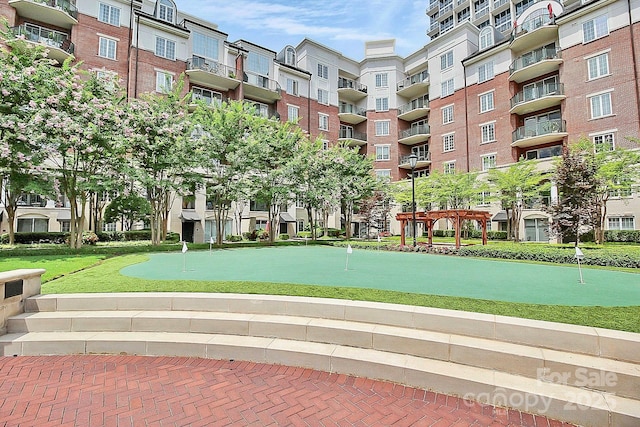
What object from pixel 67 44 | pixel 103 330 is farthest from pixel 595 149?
pixel 67 44

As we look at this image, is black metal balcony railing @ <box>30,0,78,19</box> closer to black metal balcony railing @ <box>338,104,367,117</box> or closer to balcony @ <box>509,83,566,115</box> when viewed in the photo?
black metal balcony railing @ <box>338,104,367,117</box>

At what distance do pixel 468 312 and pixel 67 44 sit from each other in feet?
102

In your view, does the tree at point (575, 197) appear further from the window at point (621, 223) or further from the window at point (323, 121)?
the window at point (323, 121)

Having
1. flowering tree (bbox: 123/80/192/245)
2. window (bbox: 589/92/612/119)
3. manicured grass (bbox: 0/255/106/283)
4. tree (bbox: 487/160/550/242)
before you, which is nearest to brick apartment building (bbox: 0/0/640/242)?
window (bbox: 589/92/612/119)

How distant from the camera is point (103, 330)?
4727mm

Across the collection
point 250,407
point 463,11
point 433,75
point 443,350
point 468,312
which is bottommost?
point 250,407

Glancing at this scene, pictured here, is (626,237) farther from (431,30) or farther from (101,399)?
(431,30)

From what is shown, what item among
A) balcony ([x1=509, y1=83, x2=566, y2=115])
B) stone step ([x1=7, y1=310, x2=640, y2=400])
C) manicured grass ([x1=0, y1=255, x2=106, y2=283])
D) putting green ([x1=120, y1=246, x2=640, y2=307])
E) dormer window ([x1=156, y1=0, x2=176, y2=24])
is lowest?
stone step ([x1=7, y1=310, x2=640, y2=400])

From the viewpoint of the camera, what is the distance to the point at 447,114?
109ft

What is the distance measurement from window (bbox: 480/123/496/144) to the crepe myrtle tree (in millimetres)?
30496

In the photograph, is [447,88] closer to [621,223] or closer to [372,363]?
[621,223]

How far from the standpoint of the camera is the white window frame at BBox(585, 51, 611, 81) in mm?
22891

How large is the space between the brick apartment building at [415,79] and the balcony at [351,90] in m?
0.17

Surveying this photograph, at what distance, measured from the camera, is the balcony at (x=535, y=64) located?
25.2 metres
